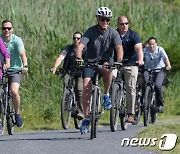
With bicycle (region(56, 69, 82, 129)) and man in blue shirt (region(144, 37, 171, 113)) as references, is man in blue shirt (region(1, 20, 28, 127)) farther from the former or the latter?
man in blue shirt (region(144, 37, 171, 113))

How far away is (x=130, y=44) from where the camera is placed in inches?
663

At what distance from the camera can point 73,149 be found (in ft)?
41.9

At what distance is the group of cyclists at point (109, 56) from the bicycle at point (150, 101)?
0.11 meters

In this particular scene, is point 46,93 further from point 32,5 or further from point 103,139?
point 103,139

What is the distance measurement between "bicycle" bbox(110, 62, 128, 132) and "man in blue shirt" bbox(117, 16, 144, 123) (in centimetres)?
11

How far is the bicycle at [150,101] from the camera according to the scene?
1872 cm

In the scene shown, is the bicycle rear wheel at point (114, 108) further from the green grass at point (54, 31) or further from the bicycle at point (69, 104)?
the green grass at point (54, 31)

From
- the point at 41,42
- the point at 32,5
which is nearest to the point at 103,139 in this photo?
the point at 41,42

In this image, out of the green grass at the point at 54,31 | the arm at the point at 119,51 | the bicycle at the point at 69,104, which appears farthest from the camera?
the green grass at the point at 54,31

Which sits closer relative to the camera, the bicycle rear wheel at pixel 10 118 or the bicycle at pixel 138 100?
the bicycle rear wheel at pixel 10 118

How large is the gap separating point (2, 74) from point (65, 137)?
1.72m

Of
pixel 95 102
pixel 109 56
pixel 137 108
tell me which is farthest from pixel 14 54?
pixel 137 108
